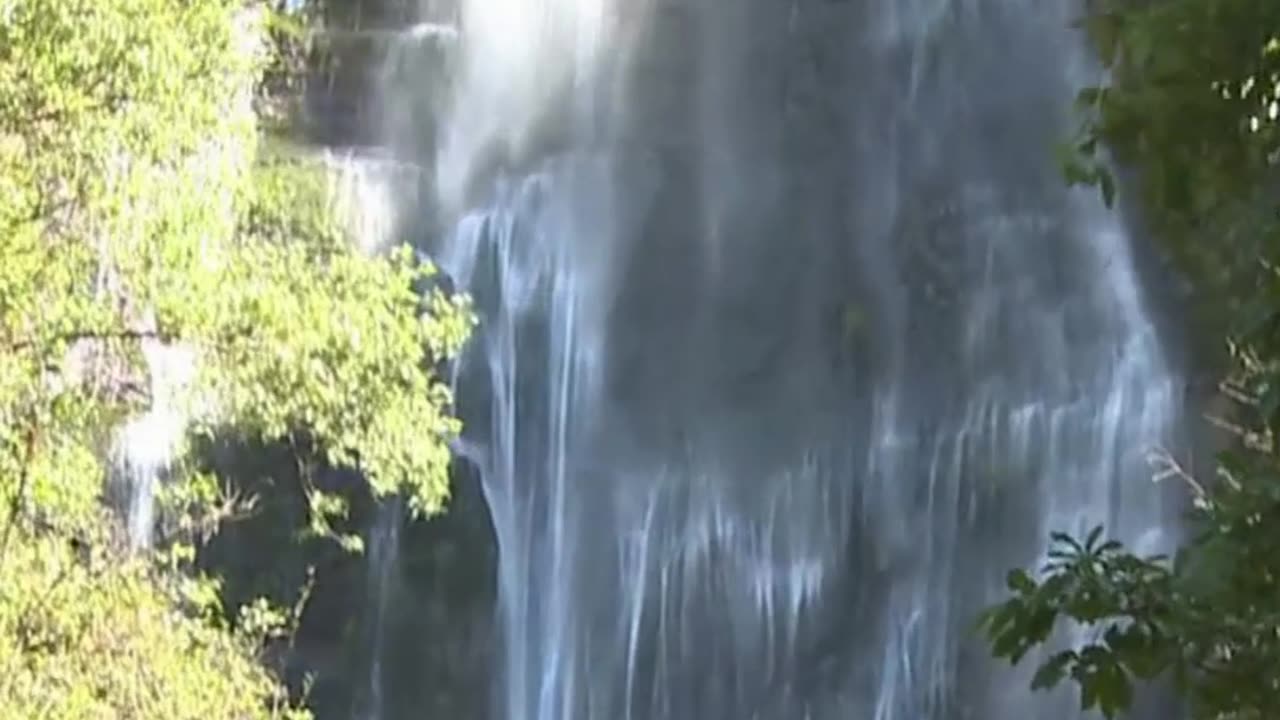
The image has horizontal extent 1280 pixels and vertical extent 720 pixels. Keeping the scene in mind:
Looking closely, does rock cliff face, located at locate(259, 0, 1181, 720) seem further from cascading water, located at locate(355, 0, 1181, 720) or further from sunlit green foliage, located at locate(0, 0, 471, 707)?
sunlit green foliage, located at locate(0, 0, 471, 707)

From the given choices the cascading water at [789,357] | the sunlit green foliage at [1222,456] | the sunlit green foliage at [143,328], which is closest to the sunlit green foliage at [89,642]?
the sunlit green foliage at [143,328]

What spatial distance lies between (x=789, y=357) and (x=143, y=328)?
23.9 ft

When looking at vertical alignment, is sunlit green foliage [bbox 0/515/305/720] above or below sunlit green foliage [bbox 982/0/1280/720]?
below

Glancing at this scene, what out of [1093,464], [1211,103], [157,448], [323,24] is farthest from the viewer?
[323,24]

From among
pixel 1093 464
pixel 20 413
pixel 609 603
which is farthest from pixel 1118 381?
pixel 20 413

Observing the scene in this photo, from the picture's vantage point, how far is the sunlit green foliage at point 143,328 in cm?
349

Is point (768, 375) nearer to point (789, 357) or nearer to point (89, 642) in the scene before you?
point (789, 357)

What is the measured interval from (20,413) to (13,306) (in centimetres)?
22

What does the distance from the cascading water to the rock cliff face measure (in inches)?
0.7

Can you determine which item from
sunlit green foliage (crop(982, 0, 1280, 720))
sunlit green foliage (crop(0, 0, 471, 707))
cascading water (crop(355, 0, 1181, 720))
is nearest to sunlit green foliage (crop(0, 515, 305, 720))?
sunlit green foliage (crop(0, 0, 471, 707))

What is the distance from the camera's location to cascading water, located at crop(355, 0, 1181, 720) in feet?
33.0

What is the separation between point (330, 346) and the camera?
399 cm

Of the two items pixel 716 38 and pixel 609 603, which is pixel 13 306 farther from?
pixel 716 38

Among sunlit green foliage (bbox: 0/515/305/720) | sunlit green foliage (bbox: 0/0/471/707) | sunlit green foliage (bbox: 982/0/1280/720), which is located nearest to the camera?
sunlit green foliage (bbox: 982/0/1280/720)
